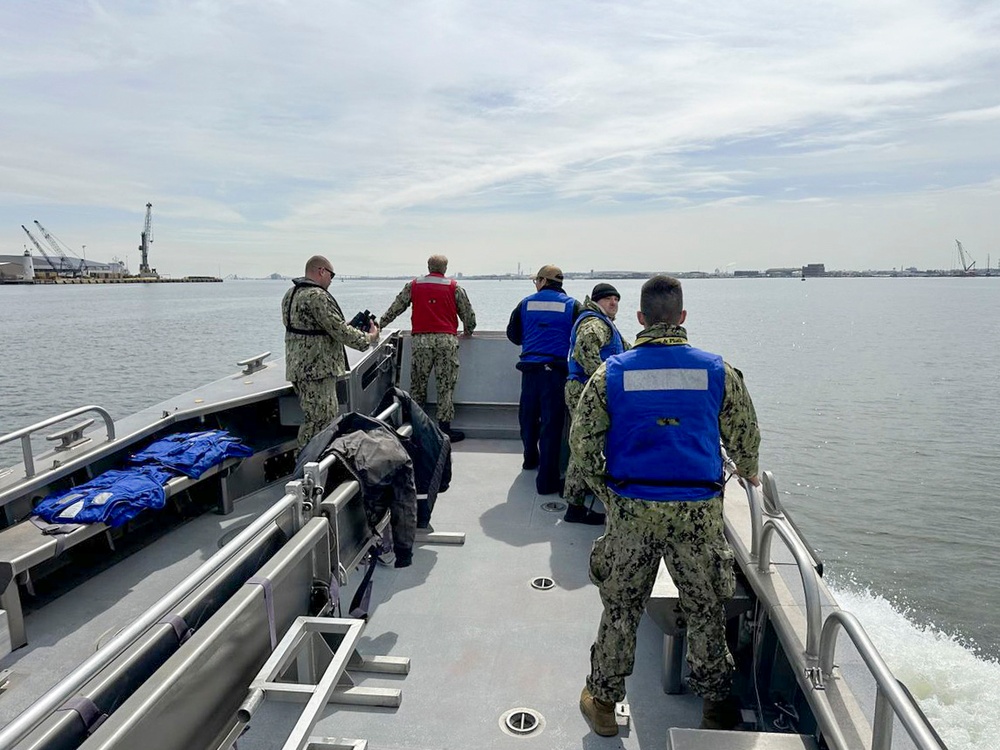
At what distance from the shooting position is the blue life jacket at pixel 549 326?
4.76 m

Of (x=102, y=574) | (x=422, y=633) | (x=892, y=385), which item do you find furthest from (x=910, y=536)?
(x=892, y=385)

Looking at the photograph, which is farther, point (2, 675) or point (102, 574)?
point (102, 574)

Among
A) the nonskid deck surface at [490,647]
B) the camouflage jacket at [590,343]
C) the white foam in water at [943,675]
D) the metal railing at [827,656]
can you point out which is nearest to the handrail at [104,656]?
the nonskid deck surface at [490,647]

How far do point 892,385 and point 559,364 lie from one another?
17.4 meters

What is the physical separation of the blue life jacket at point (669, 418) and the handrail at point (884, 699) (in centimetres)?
55

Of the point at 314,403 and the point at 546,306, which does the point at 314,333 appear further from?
the point at 546,306

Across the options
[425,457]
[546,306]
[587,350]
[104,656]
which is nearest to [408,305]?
[546,306]

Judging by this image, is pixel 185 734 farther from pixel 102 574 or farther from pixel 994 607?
pixel 994 607

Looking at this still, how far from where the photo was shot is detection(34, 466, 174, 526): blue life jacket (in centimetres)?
346

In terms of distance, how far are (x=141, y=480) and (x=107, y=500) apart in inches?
10.8

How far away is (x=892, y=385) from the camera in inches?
740

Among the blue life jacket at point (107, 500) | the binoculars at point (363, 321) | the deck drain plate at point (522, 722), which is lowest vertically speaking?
the deck drain plate at point (522, 722)

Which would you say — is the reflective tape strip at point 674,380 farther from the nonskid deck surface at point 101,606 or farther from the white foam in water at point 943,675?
the white foam in water at point 943,675

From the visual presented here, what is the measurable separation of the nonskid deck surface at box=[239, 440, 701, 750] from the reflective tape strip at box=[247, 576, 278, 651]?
26.4 inches
